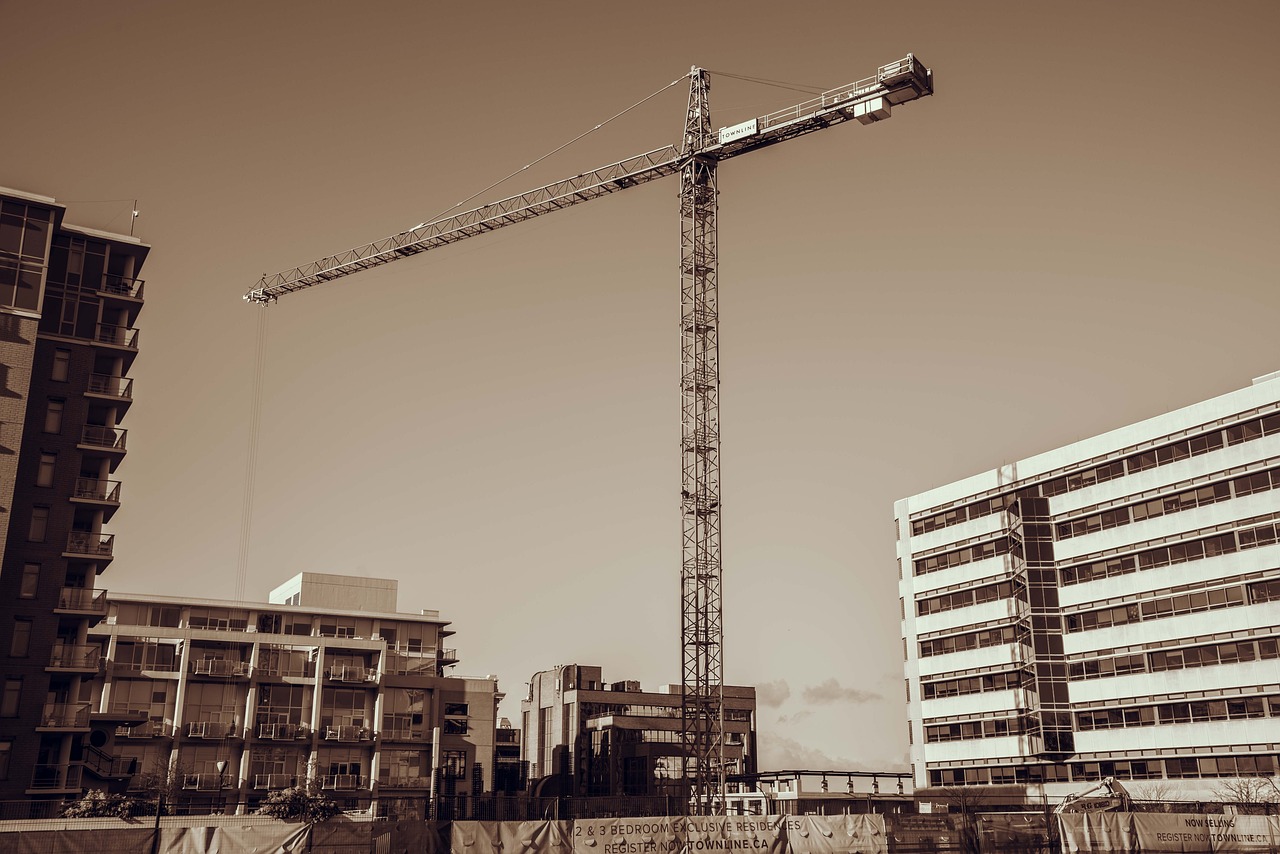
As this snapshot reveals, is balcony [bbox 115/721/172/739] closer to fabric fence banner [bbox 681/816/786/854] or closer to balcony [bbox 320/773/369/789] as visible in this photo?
balcony [bbox 320/773/369/789]

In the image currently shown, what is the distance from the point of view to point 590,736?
4638 inches

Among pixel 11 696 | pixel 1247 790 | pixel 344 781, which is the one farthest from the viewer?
pixel 344 781

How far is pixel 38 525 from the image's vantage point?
66750mm

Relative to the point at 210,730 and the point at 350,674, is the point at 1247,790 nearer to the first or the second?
the point at 350,674

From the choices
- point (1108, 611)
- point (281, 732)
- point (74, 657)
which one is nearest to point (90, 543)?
point (74, 657)

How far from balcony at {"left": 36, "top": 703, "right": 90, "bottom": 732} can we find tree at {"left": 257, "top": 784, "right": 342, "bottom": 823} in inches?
493

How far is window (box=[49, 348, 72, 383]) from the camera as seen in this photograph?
6956 centimetres

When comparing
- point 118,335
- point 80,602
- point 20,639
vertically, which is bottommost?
point 20,639

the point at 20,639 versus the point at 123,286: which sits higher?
the point at 123,286

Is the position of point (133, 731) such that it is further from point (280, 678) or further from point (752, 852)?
point (752, 852)

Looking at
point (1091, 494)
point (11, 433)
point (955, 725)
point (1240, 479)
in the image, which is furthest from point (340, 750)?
point (1240, 479)

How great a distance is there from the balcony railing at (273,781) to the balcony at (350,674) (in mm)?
8421

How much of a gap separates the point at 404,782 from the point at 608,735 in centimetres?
2924

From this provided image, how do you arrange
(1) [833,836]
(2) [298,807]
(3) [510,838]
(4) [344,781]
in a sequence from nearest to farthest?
(3) [510,838], (1) [833,836], (2) [298,807], (4) [344,781]
